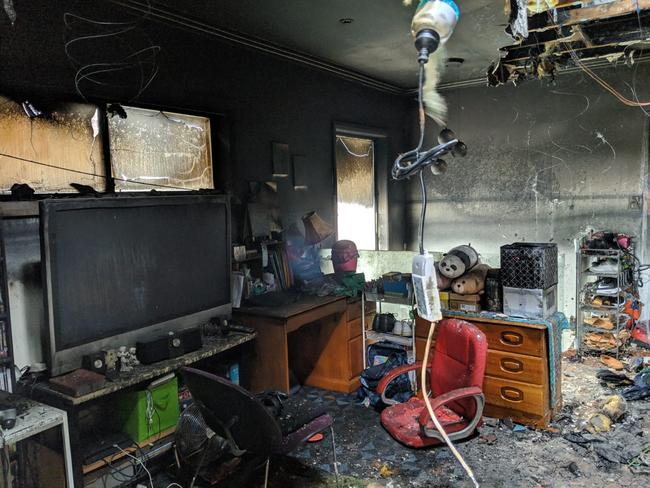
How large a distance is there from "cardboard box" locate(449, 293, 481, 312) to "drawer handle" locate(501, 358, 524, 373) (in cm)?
38

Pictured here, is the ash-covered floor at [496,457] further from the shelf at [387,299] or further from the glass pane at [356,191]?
the glass pane at [356,191]

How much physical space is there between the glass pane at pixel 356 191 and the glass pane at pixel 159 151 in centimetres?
183

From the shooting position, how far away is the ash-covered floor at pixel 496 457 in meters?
2.62

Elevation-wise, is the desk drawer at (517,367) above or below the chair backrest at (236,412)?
below

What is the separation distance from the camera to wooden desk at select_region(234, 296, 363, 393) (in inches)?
132

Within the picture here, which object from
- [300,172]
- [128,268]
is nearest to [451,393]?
[128,268]

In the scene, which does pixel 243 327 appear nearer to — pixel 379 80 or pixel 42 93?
pixel 42 93

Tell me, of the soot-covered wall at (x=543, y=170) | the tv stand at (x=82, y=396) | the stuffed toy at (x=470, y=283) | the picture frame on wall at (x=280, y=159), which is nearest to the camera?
the tv stand at (x=82, y=396)

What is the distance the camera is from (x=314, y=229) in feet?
14.6

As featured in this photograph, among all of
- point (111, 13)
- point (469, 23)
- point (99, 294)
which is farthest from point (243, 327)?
point (469, 23)

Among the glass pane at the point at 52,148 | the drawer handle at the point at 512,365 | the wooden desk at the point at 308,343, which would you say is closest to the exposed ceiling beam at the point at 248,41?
the glass pane at the point at 52,148

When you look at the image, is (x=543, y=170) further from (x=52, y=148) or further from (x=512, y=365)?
(x=52, y=148)

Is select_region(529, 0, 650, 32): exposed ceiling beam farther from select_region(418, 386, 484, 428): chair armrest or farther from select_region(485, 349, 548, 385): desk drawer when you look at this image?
select_region(485, 349, 548, 385): desk drawer

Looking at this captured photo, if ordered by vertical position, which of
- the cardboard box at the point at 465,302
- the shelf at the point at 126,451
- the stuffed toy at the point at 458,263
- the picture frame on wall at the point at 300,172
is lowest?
the shelf at the point at 126,451
